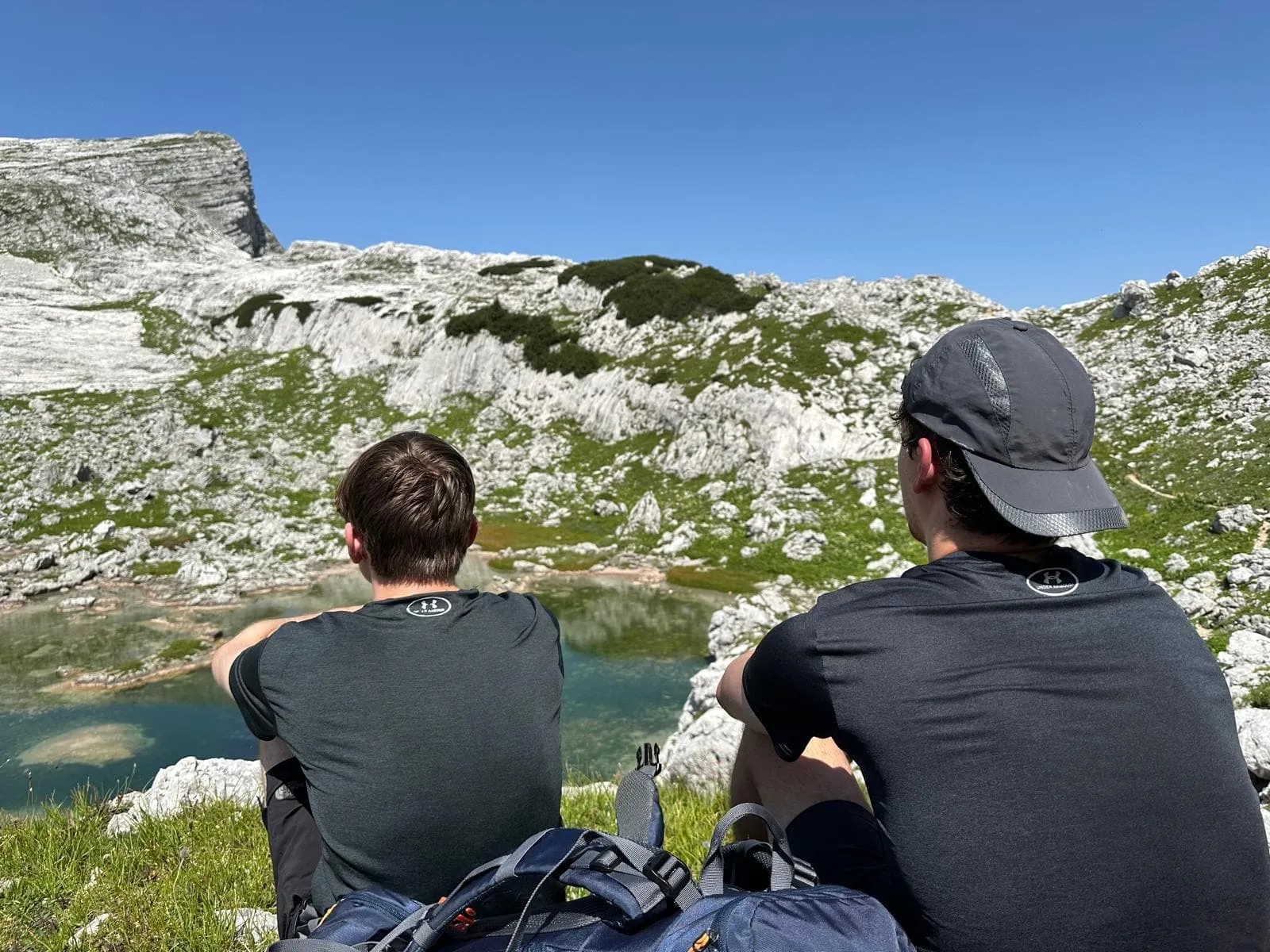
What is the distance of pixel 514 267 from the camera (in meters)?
72.8

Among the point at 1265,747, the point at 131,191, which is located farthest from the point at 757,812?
the point at 131,191

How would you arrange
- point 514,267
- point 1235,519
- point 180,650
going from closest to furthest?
point 1235,519, point 180,650, point 514,267

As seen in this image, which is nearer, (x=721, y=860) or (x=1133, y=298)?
(x=721, y=860)

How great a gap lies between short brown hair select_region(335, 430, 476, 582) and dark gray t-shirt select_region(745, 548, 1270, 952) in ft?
7.11

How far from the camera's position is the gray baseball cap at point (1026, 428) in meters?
2.92

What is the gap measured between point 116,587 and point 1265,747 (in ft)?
130

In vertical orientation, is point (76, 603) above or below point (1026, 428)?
below

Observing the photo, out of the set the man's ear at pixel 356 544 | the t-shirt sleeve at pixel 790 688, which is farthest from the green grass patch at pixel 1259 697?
the man's ear at pixel 356 544

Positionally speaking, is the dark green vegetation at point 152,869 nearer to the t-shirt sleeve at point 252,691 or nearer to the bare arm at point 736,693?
the t-shirt sleeve at point 252,691

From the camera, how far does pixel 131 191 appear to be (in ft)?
294

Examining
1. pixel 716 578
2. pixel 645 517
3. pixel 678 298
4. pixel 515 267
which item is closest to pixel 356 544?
pixel 716 578

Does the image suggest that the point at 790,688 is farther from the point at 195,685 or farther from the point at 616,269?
the point at 616,269

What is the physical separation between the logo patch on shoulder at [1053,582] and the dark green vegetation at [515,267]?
73205 millimetres

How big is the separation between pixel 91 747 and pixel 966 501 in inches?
899
